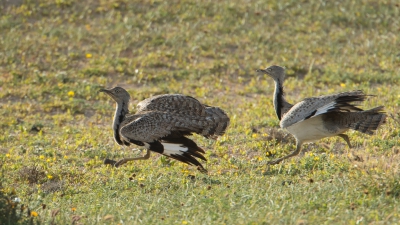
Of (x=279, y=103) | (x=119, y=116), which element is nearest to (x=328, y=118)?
(x=279, y=103)

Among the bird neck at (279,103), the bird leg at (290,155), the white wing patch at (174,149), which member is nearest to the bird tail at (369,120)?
the bird leg at (290,155)

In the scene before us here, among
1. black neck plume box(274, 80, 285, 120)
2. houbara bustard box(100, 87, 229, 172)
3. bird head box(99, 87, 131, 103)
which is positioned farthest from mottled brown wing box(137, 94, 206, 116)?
black neck plume box(274, 80, 285, 120)

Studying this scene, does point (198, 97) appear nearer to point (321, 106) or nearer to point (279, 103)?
point (279, 103)

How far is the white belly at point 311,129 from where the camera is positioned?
31.9 ft

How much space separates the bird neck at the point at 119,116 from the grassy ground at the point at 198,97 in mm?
499

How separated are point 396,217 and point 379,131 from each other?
13.4ft

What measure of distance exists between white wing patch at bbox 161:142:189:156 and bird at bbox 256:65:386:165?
144 cm

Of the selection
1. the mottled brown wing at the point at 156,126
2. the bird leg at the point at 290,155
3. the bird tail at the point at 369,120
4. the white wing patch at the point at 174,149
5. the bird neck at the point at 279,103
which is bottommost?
the bird leg at the point at 290,155

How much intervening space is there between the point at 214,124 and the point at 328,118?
1.57 metres

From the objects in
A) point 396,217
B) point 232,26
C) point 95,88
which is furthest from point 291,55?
point 396,217

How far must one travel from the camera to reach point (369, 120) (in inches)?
372

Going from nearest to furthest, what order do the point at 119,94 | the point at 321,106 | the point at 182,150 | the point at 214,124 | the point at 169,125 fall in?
1. the point at 182,150
2. the point at 321,106
3. the point at 169,125
4. the point at 214,124
5. the point at 119,94

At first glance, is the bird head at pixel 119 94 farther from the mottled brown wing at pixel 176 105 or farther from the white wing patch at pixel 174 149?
the white wing patch at pixel 174 149

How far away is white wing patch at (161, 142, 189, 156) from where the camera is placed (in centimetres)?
917
